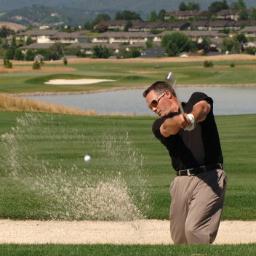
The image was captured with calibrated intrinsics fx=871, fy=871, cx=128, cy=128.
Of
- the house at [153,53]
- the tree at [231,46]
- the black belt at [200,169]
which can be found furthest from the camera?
the tree at [231,46]

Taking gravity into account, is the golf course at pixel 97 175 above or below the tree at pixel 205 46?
above

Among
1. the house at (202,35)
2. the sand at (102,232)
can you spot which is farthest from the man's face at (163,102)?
the house at (202,35)

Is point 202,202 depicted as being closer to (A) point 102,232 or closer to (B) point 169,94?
(B) point 169,94

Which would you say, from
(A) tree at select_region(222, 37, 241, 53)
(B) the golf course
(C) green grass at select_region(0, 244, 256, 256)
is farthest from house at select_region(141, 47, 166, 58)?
(C) green grass at select_region(0, 244, 256, 256)

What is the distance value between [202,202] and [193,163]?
37 cm

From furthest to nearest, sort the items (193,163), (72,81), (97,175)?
1. (72,81)
2. (97,175)
3. (193,163)

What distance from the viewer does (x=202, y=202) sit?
25.8 feet

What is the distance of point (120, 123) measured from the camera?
26.2 meters

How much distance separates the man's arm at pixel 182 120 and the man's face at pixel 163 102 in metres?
0.14

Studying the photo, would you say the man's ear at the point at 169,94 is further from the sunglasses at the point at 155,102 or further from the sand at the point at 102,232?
the sand at the point at 102,232

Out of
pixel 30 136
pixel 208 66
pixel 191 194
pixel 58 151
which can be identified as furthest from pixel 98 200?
pixel 208 66

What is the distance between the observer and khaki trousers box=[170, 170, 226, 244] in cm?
787

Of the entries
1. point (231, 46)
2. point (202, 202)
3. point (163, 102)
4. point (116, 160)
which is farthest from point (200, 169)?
point (231, 46)

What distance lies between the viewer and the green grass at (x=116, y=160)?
12555mm
